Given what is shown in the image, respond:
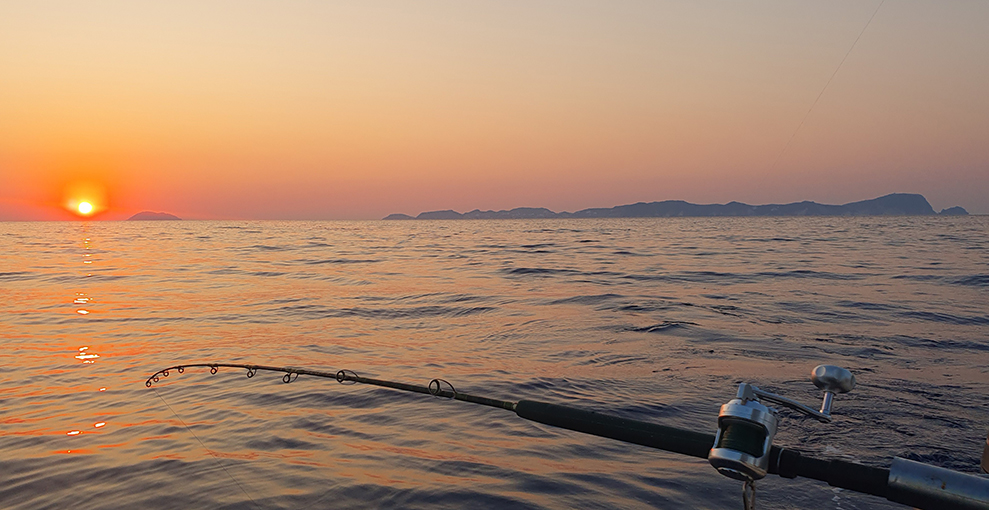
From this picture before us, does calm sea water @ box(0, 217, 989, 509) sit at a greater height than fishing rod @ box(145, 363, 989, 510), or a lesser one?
lesser

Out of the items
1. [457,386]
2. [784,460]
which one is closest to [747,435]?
[784,460]

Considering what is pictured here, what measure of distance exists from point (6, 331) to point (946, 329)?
15425mm

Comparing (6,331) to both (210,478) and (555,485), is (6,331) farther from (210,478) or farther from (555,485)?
(555,485)

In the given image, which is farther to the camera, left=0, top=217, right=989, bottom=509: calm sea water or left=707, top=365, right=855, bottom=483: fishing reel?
left=0, top=217, right=989, bottom=509: calm sea water

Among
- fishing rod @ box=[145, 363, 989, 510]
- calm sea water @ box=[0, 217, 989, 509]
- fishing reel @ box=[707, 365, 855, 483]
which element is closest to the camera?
fishing rod @ box=[145, 363, 989, 510]

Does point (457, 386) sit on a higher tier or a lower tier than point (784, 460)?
lower

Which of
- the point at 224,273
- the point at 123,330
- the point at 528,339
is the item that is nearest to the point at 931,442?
the point at 528,339

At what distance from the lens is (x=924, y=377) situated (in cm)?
683

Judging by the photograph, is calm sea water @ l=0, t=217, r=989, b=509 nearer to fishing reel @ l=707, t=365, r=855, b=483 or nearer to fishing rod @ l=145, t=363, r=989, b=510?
fishing rod @ l=145, t=363, r=989, b=510

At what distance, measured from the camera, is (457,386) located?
22.0 feet

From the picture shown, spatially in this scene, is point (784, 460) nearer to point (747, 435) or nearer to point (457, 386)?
point (747, 435)

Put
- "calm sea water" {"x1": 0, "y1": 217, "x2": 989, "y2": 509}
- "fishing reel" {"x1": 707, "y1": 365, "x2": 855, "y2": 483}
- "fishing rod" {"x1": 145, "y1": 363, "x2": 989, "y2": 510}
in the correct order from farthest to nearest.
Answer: "calm sea water" {"x1": 0, "y1": 217, "x2": 989, "y2": 509}
"fishing reel" {"x1": 707, "y1": 365, "x2": 855, "y2": 483}
"fishing rod" {"x1": 145, "y1": 363, "x2": 989, "y2": 510}

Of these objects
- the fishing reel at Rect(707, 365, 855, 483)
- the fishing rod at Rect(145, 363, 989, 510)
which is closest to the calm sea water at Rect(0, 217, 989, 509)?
the fishing rod at Rect(145, 363, 989, 510)

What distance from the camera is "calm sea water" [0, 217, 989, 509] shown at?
13.4 feet
